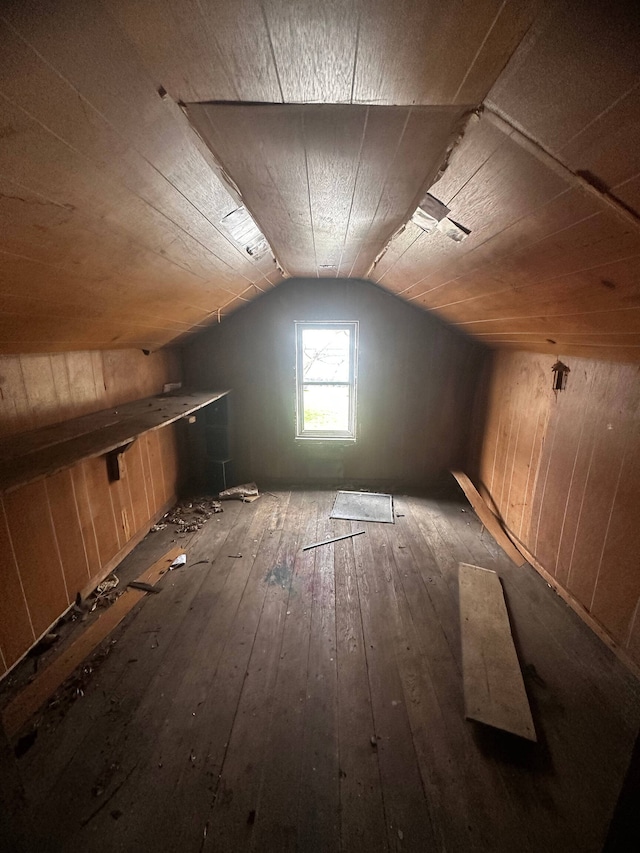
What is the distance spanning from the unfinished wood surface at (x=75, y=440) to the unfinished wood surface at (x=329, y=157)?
1326 millimetres

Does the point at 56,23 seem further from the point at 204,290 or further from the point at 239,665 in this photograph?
the point at 239,665

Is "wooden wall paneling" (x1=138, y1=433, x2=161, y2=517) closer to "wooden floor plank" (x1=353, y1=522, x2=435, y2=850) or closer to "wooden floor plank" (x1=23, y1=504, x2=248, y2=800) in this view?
"wooden floor plank" (x1=23, y1=504, x2=248, y2=800)

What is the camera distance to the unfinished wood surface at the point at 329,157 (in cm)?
95

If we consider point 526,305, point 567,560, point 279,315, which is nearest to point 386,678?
point 567,560

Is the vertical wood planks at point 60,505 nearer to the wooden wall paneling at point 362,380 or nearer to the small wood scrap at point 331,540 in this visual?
the wooden wall paneling at point 362,380

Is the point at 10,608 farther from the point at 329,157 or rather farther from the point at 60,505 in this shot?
the point at 329,157

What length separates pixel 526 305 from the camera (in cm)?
187

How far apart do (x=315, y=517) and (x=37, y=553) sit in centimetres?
211

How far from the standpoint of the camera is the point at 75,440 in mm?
1816

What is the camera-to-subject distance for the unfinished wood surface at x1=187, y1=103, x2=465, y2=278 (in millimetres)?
947

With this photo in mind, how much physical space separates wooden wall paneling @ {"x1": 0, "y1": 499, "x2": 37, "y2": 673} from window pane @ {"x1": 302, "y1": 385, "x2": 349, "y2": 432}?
2819 millimetres

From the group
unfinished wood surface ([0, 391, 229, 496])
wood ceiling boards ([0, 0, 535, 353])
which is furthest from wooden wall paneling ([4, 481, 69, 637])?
wood ceiling boards ([0, 0, 535, 353])

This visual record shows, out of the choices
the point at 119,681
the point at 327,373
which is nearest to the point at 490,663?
the point at 119,681

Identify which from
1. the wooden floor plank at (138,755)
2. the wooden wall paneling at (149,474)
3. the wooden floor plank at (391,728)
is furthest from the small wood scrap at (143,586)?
the wooden floor plank at (391,728)
